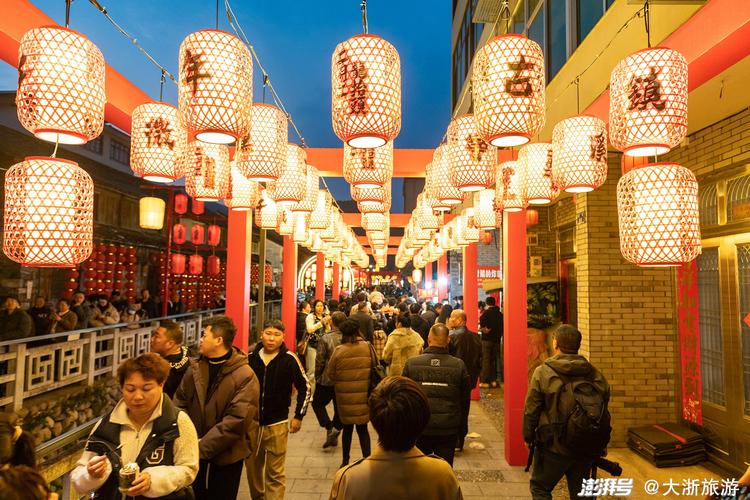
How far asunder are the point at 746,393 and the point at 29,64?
7299 mm

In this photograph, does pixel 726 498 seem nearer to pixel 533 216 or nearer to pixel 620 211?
pixel 620 211

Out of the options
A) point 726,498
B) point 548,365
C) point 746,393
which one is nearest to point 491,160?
point 548,365

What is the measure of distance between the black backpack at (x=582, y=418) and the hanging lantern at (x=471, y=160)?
1.88 metres

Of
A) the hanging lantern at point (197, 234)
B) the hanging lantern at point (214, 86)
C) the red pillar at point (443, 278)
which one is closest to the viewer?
the hanging lantern at point (214, 86)

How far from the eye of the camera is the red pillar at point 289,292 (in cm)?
1145

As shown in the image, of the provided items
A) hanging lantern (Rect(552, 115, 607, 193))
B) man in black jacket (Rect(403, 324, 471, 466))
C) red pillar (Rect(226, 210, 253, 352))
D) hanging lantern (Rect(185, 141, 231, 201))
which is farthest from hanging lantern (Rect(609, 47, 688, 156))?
red pillar (Rect(226, 210, 253, 352))

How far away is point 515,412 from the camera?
5.93 m

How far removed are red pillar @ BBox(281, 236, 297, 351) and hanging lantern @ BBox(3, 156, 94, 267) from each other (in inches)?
335

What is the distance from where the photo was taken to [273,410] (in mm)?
4293

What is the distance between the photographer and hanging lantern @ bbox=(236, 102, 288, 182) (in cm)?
400

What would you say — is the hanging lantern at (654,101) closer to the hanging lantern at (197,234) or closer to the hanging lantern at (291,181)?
the hanging lantern at (291,181)

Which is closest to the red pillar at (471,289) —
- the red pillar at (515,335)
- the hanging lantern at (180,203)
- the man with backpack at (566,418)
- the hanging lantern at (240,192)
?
the red pillar at (515,335)

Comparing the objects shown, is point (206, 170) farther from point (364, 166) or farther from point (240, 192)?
point (364, 166)

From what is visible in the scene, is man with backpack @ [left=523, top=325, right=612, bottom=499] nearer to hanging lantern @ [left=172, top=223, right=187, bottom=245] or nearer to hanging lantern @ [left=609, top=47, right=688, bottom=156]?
hanging lantern @ [left=609, top=47, right=688, bottom=156]
